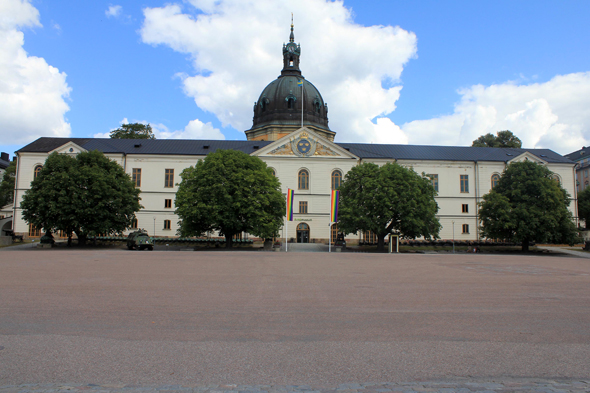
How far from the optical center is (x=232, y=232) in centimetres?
4578

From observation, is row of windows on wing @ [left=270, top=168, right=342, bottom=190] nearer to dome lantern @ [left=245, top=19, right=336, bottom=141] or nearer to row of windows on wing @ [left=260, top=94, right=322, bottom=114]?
dome lantern @ [left=245, top=19, right=336, bottom=141]

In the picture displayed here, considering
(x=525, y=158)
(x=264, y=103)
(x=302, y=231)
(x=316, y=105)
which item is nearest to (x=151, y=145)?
(x=264, y=103)

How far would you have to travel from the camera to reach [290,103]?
69.4 metres

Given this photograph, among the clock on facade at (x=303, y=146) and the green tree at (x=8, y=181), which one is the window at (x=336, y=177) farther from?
the green tree at (x=8, y=181)

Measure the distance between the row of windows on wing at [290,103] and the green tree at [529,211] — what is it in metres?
33.1

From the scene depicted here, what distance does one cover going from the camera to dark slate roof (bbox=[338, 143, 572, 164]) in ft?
203

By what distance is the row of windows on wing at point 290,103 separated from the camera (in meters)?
69.2

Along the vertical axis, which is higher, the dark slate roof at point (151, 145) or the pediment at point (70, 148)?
the dark slate roof at point (151, 145)

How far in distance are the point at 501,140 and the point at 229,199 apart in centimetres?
5680

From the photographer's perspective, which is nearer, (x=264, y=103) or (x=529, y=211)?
(x=529, y=211)

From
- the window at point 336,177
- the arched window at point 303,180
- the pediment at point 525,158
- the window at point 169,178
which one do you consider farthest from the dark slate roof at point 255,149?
the arched window at point 303,180

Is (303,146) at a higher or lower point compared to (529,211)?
higher

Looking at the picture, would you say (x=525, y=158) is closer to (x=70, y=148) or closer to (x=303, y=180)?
(x=303, y=180)

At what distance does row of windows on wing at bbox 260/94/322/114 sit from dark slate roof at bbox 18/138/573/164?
30.8 ft
